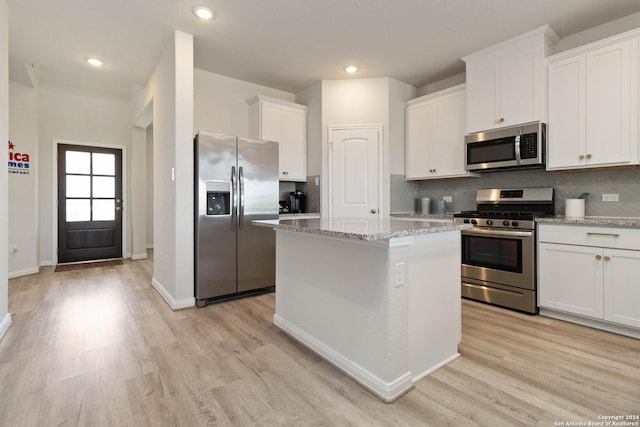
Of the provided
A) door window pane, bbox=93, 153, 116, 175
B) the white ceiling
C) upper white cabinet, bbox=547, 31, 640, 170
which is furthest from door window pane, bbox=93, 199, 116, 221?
upper white cabinet, bbox=547, 31, 640, 170

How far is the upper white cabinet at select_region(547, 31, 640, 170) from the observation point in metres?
2.56

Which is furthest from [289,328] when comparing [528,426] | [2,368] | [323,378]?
[2,368]

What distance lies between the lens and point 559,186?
3.21m

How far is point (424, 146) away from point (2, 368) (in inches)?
171

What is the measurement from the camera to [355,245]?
71.9 inches

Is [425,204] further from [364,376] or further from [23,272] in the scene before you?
[23,272]

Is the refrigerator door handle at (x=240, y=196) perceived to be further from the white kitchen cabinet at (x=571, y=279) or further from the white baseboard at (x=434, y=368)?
the white kitchen cabinet at (x=571, y=279)

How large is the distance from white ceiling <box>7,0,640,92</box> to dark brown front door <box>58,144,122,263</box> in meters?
1.66

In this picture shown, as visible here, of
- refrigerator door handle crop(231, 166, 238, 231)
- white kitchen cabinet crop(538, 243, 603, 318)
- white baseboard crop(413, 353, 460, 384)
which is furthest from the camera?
refrigerator door handle crop(231, 166, 238, 231)

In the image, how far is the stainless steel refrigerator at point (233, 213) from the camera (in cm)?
318

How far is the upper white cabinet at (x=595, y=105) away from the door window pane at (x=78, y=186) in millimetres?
6557

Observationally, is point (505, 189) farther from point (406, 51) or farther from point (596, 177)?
point (406, 51)

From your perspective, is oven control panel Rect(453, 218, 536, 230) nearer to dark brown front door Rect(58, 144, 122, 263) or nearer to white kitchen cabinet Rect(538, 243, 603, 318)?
white kitchen cabinet Rect(538, 243, 603, 318)

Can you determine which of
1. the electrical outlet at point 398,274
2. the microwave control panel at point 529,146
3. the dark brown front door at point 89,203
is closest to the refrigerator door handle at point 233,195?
the electrical outlet at point 398,274
